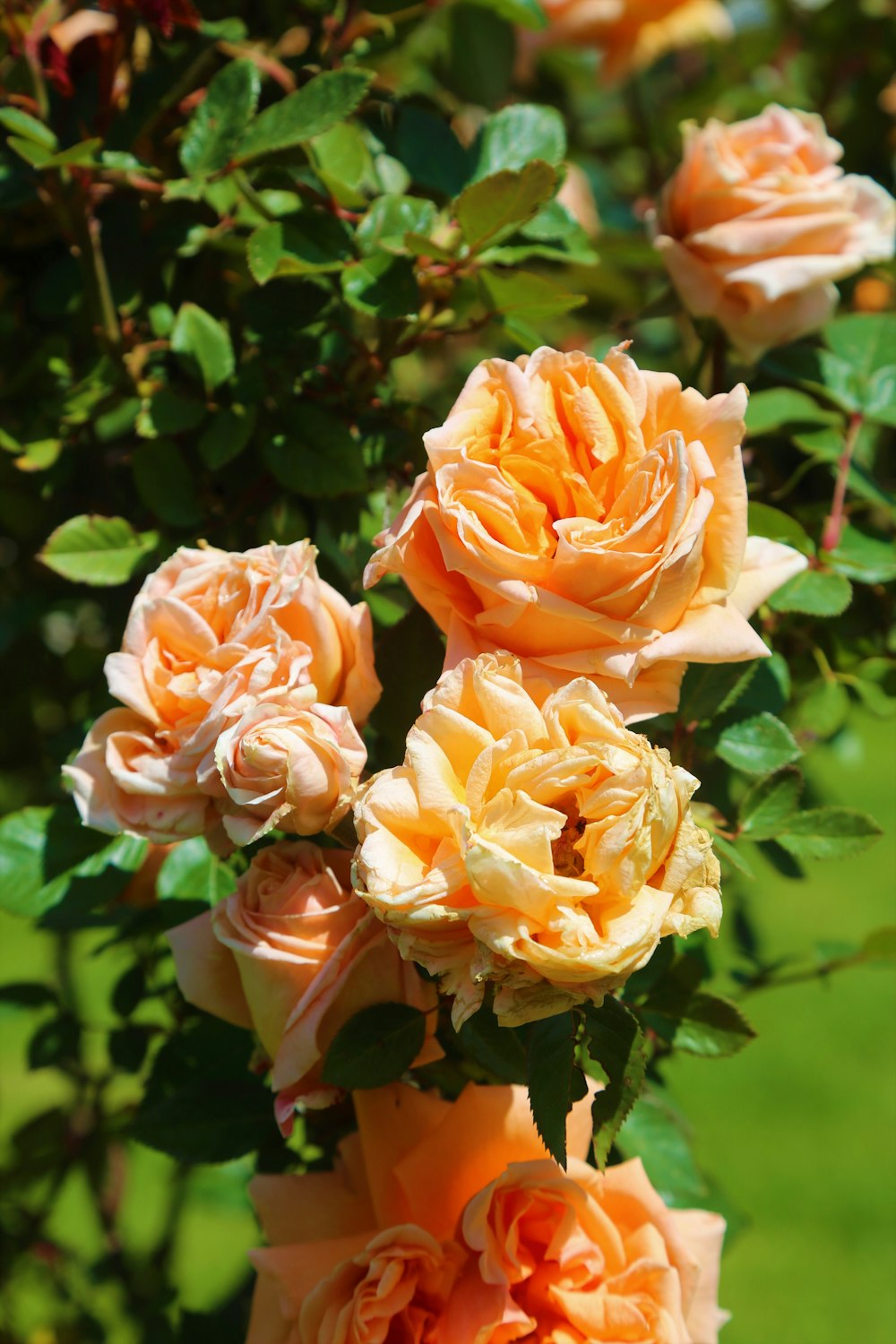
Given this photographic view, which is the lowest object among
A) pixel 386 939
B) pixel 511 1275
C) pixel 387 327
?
pixel 511 1275

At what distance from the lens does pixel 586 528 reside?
0.58 m

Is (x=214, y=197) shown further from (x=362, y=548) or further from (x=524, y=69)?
(x=524, y=69)

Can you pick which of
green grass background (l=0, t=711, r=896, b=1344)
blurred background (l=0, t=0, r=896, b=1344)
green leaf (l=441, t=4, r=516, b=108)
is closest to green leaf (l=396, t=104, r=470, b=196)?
blurred background (l=0, t=0, r=896, b=1344)

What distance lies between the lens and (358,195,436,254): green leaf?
83 centimetres

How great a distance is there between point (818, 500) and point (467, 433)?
469 millimetres

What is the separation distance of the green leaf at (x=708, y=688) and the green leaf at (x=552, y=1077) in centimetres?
20

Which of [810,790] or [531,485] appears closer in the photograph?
[531,485]

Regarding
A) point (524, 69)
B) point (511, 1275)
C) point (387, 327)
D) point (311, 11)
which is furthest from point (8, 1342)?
point (524, 69)

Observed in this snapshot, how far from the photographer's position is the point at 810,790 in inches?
45.7

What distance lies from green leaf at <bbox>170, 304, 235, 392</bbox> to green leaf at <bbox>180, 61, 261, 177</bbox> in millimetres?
99

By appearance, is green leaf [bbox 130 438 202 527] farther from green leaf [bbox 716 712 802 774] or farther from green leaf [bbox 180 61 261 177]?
green leaf [bbox 716 712 802 774]

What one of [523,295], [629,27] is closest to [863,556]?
[523,295]

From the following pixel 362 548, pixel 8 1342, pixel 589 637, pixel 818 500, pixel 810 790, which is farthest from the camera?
pixel 8 1342

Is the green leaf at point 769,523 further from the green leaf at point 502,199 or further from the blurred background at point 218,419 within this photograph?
the green leaf at point 502,199
